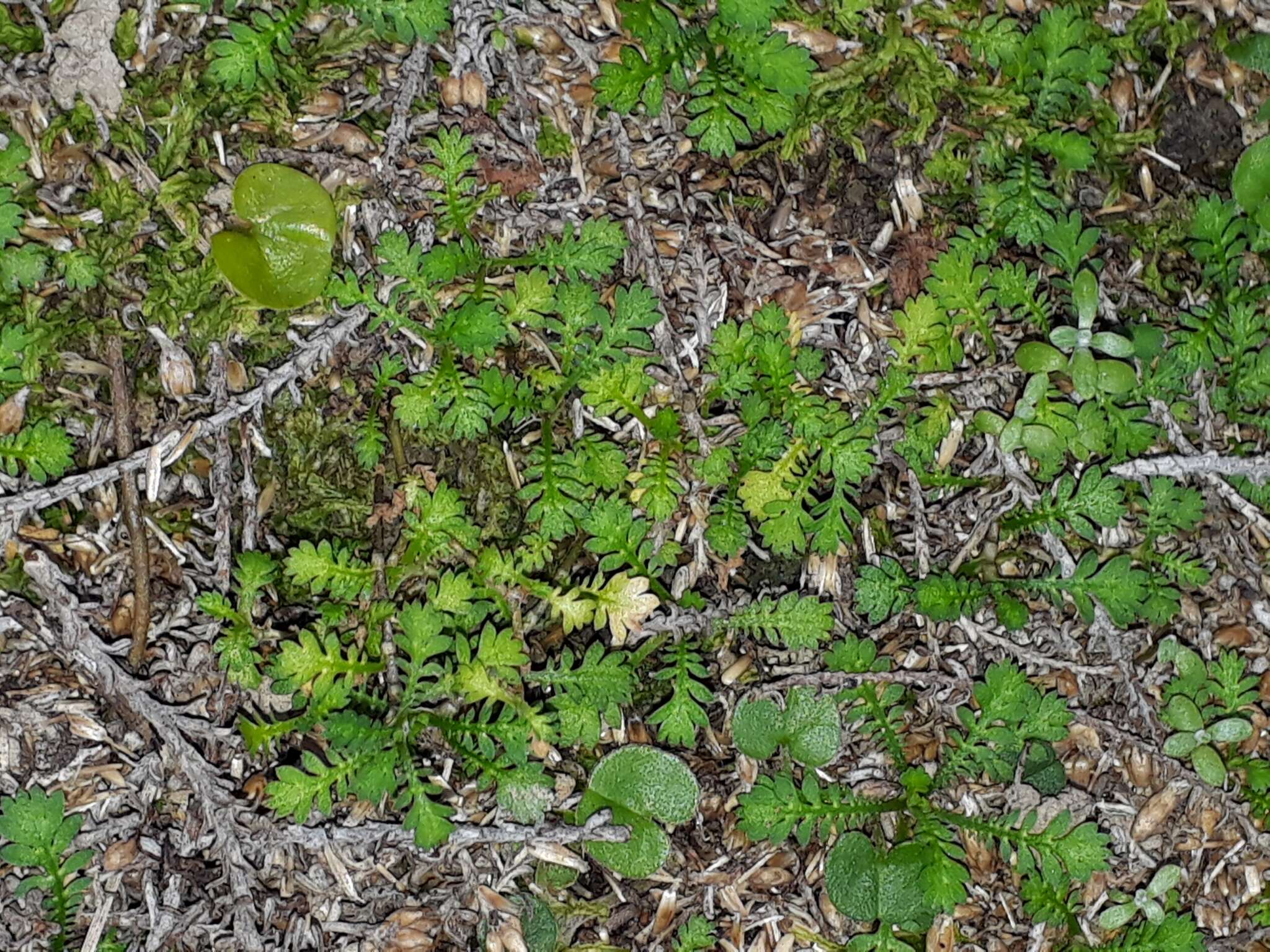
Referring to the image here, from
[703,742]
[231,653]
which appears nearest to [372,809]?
[231,653]

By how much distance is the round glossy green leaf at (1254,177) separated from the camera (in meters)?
2.70

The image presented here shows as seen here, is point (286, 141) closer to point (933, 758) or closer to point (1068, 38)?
point (1068, 38)

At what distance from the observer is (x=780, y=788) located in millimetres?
2609

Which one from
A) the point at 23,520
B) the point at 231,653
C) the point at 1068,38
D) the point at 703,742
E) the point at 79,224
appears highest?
the point at 1068,38

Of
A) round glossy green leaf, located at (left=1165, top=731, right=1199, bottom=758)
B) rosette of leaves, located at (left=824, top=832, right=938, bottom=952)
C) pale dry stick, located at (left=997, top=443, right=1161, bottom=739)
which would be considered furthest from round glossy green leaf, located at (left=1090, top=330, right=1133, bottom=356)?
rosette of leaves, located at (left=824, top=832, right=938, bottom=952)

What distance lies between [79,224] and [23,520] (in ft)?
2.53

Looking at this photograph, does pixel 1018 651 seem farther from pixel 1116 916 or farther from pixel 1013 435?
pixel 1116 916

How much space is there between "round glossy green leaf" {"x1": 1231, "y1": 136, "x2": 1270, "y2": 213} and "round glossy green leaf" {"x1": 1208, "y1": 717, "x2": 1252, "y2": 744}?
1.40 meters

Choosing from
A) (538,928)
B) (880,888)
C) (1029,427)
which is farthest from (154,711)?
(1029,427)

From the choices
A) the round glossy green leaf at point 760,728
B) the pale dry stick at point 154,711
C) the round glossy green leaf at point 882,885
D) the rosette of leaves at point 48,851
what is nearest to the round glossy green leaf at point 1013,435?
the round glossy green leaf at point 760,728

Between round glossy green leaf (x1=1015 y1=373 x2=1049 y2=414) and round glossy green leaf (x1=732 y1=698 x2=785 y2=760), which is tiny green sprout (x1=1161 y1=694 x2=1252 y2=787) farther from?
round glossy green leaf (x1=732 y1=698 x2=785 y2=760)

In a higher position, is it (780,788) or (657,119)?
(657,119)

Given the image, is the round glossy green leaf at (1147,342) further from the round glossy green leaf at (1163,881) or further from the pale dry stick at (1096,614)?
the round glossy green leaf at (1163,881)

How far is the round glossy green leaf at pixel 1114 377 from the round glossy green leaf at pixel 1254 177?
1.94 feet
